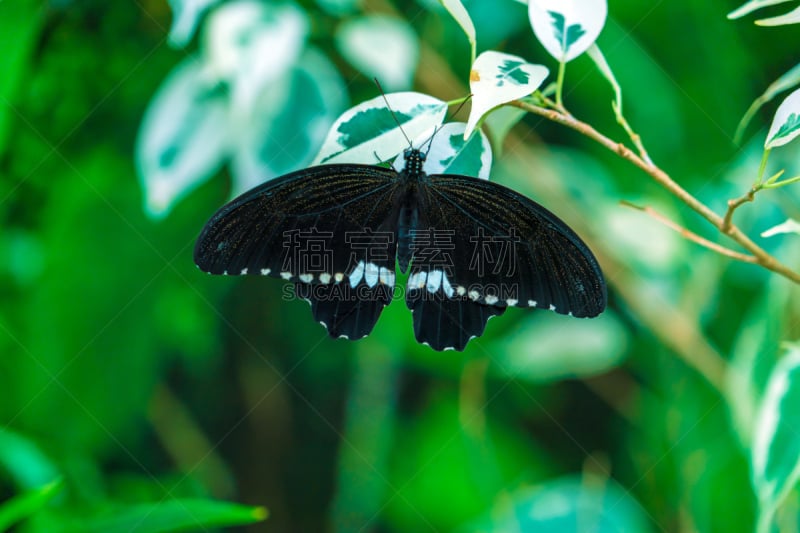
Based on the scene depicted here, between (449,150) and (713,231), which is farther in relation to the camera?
(713,231)

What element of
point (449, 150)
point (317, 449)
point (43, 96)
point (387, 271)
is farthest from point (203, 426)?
point (449, 150)

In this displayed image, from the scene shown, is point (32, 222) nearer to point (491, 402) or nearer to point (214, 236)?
point (214, 236)

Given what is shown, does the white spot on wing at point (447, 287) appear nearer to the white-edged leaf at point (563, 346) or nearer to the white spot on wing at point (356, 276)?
the white spot on wing at point (356, 276)

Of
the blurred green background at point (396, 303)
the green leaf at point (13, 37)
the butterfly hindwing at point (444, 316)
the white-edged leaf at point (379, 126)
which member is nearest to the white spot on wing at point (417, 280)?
the butterfly hindwing at point (444, 316)

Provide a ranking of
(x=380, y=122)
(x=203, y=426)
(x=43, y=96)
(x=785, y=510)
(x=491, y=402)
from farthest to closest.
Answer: (x=203, y=426), (x=491, y=402), (x=43, y=96), (x=785, y=510), (x=380, y=122)

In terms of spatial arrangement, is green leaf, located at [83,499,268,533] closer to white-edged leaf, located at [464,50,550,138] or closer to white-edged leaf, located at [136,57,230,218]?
white-edged leaf, located at [136,57,230,218]

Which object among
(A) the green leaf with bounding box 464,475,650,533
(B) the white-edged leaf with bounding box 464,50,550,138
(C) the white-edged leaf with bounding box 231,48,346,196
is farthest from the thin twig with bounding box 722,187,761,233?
(A) the green leaf with bounding box 464,475,650,533

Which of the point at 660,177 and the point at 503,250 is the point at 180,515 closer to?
the point at 503,250
